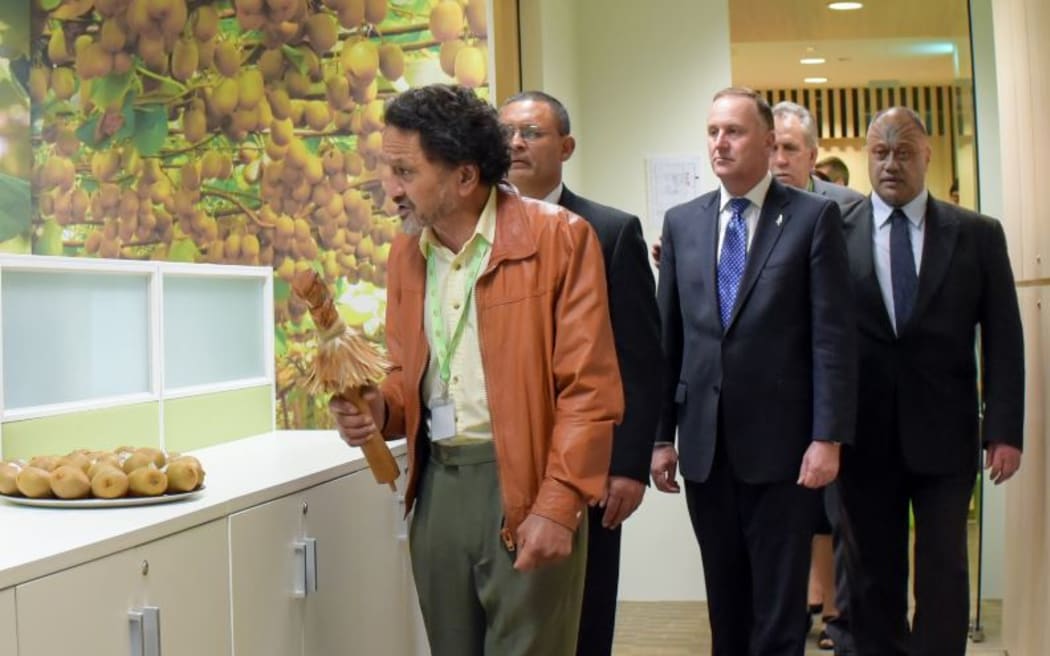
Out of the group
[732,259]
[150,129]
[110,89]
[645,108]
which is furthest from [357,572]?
[645,108]

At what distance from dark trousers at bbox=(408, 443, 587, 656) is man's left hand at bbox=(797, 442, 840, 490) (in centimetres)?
108

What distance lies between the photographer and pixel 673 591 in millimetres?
5609

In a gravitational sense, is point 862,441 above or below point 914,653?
above

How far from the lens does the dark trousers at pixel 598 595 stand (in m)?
3.03

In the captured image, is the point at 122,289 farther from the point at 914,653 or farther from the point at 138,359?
the point at 914,653

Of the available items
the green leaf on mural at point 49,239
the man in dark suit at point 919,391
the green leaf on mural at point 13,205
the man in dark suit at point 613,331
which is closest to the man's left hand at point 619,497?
the man in dark suit at point 613,331

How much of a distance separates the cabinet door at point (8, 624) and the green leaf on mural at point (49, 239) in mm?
3561

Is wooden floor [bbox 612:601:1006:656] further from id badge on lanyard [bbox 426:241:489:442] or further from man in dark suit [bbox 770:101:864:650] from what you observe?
id badge on lanyard [bbox 426:241:489:442]

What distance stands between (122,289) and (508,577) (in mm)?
1201

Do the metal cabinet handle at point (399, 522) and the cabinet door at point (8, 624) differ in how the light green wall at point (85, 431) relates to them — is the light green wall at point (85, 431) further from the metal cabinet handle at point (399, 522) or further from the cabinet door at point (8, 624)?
the cabinet door at point (8, 624)

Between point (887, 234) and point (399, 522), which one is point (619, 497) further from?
point (887, 234)

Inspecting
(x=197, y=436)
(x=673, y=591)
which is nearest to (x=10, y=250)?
(x=197, y=436)

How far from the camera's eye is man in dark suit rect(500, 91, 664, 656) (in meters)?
2.92

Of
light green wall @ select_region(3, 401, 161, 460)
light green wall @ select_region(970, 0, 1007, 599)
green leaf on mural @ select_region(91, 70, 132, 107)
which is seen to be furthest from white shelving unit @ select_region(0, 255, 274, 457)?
light green wall @ select_region(970, 0, 1007, 599)
